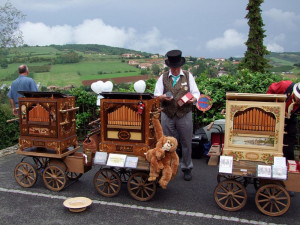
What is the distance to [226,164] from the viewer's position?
11.4ft

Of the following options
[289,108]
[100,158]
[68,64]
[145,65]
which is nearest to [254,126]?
[289,108]

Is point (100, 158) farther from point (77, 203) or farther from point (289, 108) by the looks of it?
point (289, 108)

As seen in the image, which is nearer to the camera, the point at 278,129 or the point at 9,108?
the point at 278,129

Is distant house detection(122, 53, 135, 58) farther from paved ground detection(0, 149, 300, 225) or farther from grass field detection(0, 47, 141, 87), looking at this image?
paved ground detection(0, 149, 300, 225)

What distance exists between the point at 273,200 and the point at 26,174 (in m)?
3.25

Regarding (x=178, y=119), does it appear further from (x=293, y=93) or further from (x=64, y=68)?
(x=64, y=68)

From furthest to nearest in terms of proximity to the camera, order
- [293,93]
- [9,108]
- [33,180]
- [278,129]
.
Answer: [9,108] < [33,180] < [293,93] < [278,129]

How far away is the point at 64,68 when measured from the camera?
31.2 feet

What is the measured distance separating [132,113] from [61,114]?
100cm

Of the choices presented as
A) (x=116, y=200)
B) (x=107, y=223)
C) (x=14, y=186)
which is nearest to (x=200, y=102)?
(x=116, y=200)

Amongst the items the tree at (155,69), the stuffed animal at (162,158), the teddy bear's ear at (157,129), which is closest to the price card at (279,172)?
the stuffed animal at (162,158)

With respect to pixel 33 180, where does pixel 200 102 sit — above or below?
above

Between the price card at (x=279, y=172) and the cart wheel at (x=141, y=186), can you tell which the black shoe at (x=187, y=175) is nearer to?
the cart wheel at (x=141, y=186)

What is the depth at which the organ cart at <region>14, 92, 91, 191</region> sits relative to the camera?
4055 mm
